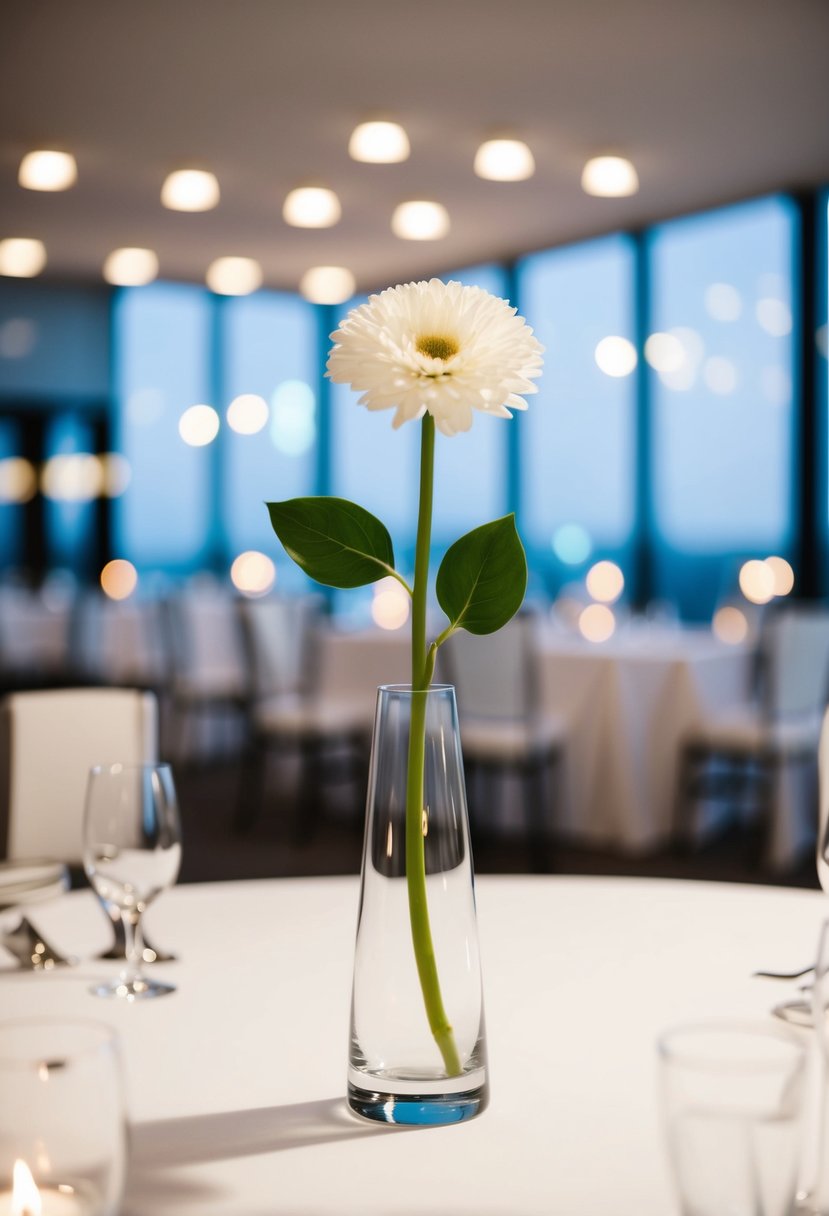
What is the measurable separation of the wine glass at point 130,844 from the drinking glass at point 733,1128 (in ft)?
2.34

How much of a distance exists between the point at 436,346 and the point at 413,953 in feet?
1.28

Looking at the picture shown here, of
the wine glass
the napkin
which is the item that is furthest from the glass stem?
the napkin

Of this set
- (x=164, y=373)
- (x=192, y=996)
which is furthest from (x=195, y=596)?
(x=192, y=996)

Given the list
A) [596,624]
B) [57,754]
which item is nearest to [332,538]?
[57,754]

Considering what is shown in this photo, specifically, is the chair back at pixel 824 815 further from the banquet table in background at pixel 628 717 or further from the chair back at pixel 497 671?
the banquet table in background at pixel 628 717

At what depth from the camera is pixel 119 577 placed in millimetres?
10266

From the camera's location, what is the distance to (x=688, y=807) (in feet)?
16.5

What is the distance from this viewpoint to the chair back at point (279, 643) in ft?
18.8

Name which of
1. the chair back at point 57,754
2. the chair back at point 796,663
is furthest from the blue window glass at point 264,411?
the chair back at point 57,754

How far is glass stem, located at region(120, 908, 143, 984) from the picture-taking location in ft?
3.91

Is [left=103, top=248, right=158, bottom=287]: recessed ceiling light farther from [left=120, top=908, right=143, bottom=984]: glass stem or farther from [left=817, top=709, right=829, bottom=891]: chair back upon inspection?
[left=120, top=908, right=143, bottom=984]: glass stem

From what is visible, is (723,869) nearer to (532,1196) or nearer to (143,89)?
(143,89)

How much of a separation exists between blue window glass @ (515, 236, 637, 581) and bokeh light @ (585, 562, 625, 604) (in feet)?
1.29

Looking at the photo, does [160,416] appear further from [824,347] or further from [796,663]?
[796,663]
